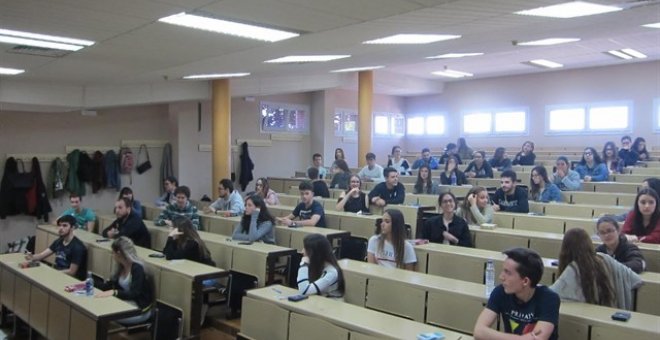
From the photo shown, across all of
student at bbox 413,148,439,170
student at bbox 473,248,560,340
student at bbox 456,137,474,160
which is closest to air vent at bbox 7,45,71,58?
student at bbox 473,248,560,340

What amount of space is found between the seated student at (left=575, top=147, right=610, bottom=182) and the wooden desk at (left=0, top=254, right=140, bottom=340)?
24.7 ft

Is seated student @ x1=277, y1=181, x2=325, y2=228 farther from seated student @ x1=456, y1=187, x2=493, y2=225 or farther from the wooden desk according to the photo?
the wooden desk

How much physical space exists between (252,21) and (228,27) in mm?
352

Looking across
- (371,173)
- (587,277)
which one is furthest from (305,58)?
(587,277)

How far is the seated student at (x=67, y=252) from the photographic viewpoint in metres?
5.57

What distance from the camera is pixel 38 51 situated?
5.38 metres

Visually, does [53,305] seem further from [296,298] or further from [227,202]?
[227,202]

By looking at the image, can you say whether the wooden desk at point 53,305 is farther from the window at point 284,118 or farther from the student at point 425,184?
the window at point 284,118

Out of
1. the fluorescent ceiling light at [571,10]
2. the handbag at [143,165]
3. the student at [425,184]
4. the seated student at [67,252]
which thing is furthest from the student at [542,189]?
the handbag at [143,165]

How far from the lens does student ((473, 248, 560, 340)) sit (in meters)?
2.70

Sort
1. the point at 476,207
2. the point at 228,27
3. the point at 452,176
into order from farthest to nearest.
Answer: the point at 452,176, the point at 476,207, the point at 228,27

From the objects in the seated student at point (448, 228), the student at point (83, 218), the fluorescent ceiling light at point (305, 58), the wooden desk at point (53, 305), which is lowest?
the wooden desk at point (53, 305)

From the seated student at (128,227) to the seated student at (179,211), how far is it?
1.44 feet

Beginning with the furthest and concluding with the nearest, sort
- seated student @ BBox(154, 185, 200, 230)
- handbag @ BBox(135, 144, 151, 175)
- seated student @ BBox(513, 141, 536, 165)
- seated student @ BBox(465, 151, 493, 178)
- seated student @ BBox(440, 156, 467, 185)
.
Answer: handbag @ BBox(135, 144, 151, 175), seated student @ BBox(513, 141, 536, 165), seated student @ BBox(465, 151, 493, 178), seated student @ BBox(440, 156, 467, 185), seated student @ BBox(154, 185, 200, 230)
